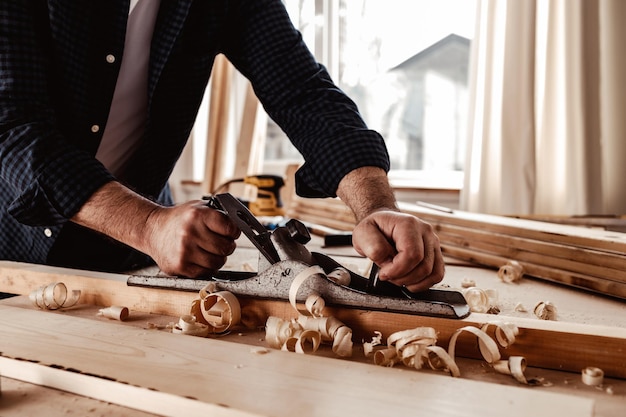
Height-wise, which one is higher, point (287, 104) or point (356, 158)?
point (287, 104)

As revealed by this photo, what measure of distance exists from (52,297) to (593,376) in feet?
2.69

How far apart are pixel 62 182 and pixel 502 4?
1809 millimetres

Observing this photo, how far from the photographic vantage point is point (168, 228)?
904 millimetres

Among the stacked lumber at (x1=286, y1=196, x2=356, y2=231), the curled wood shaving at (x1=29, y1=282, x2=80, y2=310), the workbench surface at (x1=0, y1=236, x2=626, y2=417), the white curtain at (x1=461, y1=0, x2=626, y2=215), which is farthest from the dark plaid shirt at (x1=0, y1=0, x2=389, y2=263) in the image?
the white curtain at (x1=461, y1=0, x2=626, y2=215)

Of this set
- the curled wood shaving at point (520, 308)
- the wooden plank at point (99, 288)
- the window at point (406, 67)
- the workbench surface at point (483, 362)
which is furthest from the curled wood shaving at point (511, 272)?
the window at point (406, 67)

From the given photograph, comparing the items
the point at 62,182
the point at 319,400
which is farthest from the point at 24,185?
the point at 319,400

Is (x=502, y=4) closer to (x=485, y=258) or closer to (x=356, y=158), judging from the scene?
(x=485, y=258)

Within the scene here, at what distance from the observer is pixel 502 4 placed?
6.82ft

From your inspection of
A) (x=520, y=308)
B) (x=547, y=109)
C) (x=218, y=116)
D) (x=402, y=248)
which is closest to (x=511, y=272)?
(x=520, y=308)

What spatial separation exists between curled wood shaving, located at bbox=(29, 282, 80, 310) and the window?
1.98 meters

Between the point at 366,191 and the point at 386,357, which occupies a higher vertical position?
the point at 366,191

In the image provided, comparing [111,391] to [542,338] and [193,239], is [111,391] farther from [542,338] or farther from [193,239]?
[542,338]

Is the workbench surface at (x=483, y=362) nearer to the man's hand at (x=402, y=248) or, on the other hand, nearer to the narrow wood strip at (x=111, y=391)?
the narrow wood strip at (x=111, y=391)

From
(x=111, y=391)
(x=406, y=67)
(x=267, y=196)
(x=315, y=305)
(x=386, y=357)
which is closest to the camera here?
(x=111, y=391)
